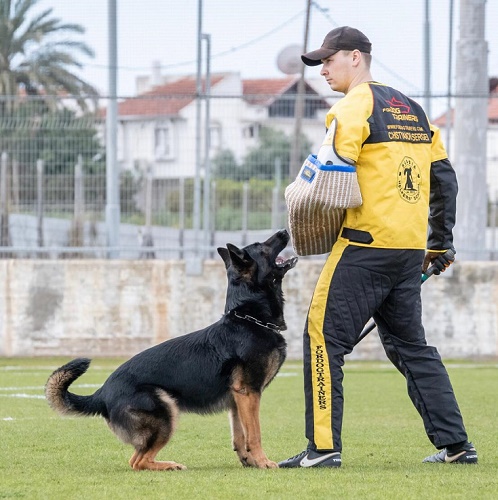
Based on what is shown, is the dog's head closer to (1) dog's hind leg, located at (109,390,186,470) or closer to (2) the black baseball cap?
(1) dog's hind leg, located at (109,390,186,470)

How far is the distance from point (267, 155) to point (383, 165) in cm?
853

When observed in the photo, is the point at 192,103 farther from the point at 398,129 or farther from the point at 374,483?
the point at 374,483

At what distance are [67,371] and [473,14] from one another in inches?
379

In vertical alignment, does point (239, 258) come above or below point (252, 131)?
below

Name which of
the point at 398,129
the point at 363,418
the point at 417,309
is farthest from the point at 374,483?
the point at 363,418

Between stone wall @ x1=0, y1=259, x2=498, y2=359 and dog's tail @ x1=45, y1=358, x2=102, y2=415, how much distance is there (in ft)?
23.3

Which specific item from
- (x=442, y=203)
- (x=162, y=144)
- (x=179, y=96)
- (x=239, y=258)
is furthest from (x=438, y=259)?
(x=162, y=144)

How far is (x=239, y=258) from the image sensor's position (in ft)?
18.2

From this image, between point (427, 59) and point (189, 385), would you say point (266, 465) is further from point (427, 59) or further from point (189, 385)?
point (427, 59)

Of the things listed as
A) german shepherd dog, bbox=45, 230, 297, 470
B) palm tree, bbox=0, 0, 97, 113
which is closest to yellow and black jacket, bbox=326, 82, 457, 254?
german shepherd dog, bbox=45, 230, 297, 470

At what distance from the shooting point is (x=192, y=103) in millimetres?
13305

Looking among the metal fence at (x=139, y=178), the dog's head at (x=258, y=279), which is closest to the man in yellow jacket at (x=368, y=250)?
the dog's head at (x=258, y=279)

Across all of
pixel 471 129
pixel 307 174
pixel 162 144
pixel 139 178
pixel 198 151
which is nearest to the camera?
pixel 307 174

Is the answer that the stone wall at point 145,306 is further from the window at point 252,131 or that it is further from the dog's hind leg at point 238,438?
the dog's hind leg at point 238,438
